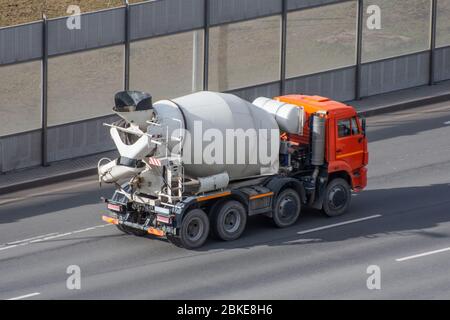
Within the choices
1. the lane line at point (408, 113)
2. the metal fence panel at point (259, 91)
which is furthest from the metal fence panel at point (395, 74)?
the metal fence panel at point (259, 91)

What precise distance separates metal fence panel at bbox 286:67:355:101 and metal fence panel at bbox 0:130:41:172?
844 centimetres

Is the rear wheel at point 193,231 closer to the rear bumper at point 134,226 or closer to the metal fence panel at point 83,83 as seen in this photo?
the rear bumper at point 134,226

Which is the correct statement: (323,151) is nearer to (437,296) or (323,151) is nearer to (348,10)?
(437,296)

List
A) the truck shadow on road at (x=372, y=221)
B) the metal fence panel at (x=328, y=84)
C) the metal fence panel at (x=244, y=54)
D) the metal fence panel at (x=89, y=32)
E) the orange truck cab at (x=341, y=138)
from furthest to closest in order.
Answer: the metal fence panel at (x=328, y=84) < the metal fence panel at (x=244, y=54) < the metal fence panel at (x=89, y=32) < the orange truck cab at (x=341, y=138) < the truck shadow on road at (x=372, y=221)

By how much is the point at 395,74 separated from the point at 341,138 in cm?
1147

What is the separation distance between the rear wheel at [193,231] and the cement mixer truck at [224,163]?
22 mm

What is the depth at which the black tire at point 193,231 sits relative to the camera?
25.5 metres

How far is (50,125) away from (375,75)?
11369 millimetres

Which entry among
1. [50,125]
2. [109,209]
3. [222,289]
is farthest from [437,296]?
[50,125]

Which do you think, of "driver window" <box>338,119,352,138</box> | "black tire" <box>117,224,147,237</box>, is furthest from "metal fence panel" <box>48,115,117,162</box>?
"driver window" <box>338,119,352,138</box>

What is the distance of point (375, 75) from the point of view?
38.4m

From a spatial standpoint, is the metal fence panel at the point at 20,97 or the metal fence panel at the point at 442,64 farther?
the metal fence panel at the point at 442,64

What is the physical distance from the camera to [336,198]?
2802cm

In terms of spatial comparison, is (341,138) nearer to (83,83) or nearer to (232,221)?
(232,221)
